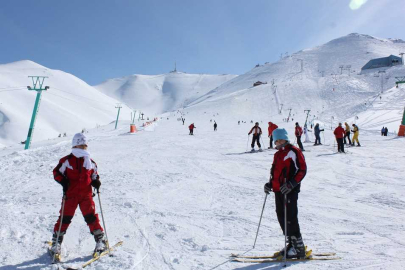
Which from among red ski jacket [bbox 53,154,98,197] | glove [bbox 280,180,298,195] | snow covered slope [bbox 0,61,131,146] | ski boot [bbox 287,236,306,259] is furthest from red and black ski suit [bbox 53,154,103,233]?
snow covered slope [bbox 0,61,131,146]

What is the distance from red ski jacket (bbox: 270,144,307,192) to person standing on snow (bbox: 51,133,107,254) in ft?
8.19

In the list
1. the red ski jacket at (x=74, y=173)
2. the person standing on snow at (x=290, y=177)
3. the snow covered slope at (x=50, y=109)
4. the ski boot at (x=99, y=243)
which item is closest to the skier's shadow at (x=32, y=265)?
the ski boot at (x=99, y=243)

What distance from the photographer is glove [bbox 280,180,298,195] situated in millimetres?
3389

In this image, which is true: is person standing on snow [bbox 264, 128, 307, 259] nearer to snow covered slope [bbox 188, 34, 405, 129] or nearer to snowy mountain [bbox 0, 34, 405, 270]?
snowy mountain [bbox 0, 34, 405, 270]

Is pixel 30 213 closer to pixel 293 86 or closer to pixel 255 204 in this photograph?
pixel 255 204

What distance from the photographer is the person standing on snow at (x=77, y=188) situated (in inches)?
140

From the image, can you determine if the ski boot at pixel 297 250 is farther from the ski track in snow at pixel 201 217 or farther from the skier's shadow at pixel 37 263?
the skier's shadow at pixel 37 263

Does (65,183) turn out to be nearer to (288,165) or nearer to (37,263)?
(37,263)

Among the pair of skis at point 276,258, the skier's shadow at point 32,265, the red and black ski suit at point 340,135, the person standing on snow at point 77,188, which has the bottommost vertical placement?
the skier's shadow at point 32,265

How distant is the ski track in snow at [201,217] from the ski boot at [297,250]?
0.16 meters

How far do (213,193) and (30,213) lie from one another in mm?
4012

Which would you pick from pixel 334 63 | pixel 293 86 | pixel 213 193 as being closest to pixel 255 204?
pixel 213 193

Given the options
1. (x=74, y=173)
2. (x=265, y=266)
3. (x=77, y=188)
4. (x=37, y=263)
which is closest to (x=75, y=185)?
(x=77, y=188)

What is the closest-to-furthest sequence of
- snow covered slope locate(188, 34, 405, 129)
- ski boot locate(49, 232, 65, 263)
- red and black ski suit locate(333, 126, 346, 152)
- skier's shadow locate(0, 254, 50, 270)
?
skier's shadow locate(0, 254, 50, 270) → ski boot locate(49, 232, 65, 263) → red and black ski suit locate(333, 126, 346, 152) → snow covered slope locate(188, 34, 405, 129)
